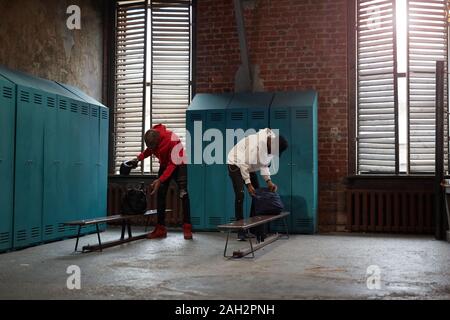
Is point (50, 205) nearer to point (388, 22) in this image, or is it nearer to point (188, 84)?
point (188, 84)

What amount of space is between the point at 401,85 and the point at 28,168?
555 centimetres

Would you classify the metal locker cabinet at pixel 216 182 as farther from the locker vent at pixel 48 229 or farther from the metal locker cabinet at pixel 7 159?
the metal locker cabinet at pixel 7 159

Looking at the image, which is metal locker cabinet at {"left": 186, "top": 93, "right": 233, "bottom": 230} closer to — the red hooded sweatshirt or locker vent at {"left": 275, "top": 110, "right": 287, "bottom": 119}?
locker vent at {"left": 275, "top": 110, "right": 287, "bottom": 119}

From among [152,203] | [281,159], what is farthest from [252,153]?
[152,203]

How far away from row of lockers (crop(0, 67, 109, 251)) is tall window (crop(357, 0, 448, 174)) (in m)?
4.12

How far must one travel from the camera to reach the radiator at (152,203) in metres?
9.30

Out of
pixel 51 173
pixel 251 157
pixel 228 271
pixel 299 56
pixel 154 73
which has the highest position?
pixel 299 56

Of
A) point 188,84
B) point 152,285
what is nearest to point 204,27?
point 188,84

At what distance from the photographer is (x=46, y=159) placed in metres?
6.93

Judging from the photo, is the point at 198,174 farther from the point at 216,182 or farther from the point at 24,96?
the point at 24,96

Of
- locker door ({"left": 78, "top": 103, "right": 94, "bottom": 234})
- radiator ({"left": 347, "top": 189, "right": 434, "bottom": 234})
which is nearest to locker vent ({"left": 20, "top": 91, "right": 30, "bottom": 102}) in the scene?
locker door ({"left": 78, "top": 103, "right": 94, "bottom": 234})

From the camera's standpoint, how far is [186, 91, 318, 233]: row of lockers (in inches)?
321

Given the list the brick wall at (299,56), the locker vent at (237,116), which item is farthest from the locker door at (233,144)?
the brick wall at (299,56)

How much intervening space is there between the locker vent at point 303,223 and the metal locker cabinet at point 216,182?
1.07 meters
